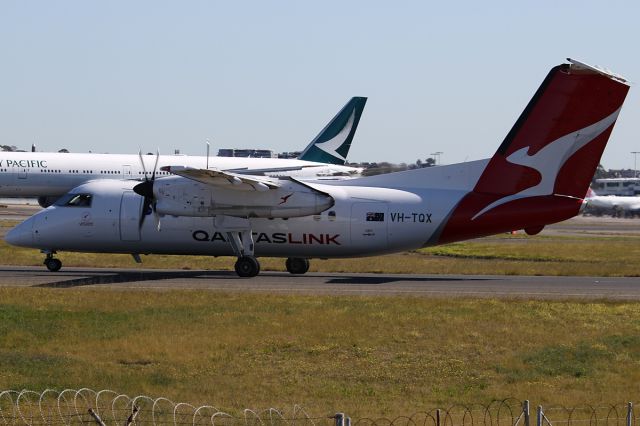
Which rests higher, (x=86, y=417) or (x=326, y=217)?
(x=326, y=217)

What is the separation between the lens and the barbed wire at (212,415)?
1684 cm

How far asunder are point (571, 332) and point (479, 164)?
391 inches

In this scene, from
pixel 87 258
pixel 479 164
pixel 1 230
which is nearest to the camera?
pixel 479 164

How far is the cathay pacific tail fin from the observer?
76.2m

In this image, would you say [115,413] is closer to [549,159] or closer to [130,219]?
[130,219]

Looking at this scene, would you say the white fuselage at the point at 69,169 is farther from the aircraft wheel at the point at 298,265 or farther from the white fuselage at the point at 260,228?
the white fuselage at the point at 260,228

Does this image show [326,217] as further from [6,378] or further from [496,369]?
[6,378]

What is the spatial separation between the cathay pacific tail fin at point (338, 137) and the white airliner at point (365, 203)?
130ft

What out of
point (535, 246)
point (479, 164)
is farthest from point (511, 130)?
point (535, 246)

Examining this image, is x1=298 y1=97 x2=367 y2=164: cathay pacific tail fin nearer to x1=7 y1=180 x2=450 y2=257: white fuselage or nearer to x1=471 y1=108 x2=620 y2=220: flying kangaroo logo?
x1=7 y1=180 x2=450 y2=257: white fuselage

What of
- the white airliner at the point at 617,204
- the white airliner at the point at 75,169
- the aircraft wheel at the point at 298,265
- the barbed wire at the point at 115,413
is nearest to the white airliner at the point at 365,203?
the aircraft wheel at the point at 298,265

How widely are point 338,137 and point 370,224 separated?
4236 cm

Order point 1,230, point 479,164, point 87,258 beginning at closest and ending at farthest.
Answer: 1. point 479,164
2. point 87,258
3. point 1,230

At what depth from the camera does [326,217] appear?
3516 centimetres
